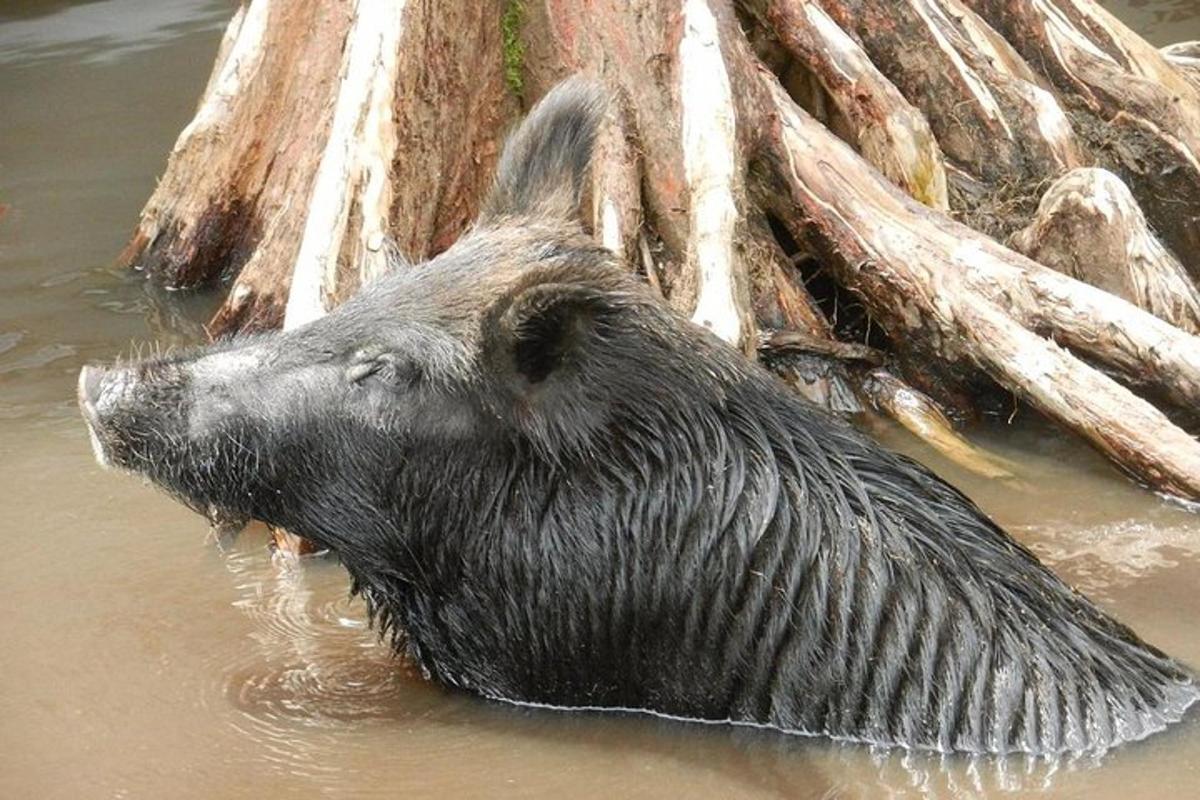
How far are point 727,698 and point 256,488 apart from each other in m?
1.42

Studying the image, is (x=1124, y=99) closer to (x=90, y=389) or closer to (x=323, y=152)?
(x=323, y=152)

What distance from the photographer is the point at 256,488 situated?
5.21m

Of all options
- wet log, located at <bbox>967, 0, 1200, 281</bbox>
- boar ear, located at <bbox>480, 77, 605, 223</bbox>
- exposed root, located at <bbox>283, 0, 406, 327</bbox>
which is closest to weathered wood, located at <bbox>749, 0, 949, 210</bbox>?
wet log, located at <bbox>967, 0, 1200, 281</bbox>

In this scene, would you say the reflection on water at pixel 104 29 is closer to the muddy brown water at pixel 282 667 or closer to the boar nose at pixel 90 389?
the muddy brown water at pixel 282 667

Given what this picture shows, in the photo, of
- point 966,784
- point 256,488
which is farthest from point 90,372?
point 966,784

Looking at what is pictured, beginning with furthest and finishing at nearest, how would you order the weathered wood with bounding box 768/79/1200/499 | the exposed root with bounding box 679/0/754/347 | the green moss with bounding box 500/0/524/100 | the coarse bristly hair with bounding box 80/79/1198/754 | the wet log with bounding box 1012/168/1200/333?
the green moss with bounding box 500/0/524/100 → the wet log with bounding box 1012/168/1200/333 → the exposed root with bounding box 679/0/754/347 → the weathered wood with bounding box 768/79/1200/499 → the coarse bristly hair with bounding box 80/79/1198/754

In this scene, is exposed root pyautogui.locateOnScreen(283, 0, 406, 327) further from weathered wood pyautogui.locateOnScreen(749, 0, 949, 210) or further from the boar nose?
weathered wood pyautogui.locateOnScreen(749, 0, 949, 210)

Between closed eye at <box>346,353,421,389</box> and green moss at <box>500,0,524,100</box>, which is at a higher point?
green moss at <box>500,0,524,100</box>

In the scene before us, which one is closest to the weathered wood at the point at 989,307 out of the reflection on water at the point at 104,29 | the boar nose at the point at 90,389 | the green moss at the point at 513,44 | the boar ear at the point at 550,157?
the green moss at the point at 513,44

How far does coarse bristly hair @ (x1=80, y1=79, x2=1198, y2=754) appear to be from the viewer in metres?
5.02

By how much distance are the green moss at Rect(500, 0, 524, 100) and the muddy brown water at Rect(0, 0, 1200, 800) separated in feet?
6.08

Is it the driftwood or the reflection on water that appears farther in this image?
the reflection on water

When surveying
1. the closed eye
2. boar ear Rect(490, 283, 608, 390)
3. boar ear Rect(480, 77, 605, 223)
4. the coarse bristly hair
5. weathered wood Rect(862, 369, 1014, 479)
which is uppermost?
boar ear Rect(480, 77, 605, 223)

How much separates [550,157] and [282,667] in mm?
1711
